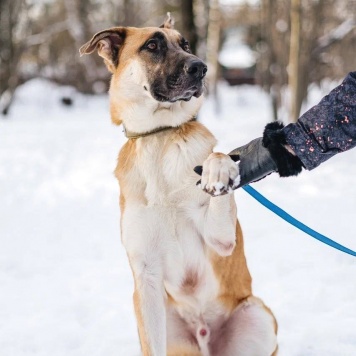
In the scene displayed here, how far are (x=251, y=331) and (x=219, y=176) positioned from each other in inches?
44.3

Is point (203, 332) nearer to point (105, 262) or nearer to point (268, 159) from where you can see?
point (268, 159)

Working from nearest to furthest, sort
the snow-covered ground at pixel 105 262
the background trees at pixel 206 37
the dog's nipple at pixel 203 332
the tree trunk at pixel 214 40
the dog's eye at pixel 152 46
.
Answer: the dog's nipple at pixel 203 332
the dog's eye at pixel 152 46
the snow-covered ground at pixel 105 262
the background trees at pixel 206 37
the tree trunk at pixel 214 40

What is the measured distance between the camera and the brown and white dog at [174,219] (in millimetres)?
2873

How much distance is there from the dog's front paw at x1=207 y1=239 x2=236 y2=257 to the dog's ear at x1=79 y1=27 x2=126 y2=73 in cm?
127

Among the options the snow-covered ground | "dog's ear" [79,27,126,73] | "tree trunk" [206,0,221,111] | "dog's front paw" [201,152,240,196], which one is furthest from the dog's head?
"tree trunk" [206,0,221,111]

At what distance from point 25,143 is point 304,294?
396 inches

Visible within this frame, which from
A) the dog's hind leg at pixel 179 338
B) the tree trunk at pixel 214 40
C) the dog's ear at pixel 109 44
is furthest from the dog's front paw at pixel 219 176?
the tree trunk at pixel 214 40

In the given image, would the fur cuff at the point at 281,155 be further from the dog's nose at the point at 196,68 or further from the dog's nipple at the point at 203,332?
the dog's nipple at the point at 203,332

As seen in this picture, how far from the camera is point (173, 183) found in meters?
2.90

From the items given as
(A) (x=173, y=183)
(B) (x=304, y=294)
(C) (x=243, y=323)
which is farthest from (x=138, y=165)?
(B) (x=304, y=294)

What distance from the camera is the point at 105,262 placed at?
5598 millimetres

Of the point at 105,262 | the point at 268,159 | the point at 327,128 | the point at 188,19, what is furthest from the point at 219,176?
the point at 188,19

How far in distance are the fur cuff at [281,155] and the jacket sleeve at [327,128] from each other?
0.07ft

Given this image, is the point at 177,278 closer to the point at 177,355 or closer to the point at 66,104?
the point at 177,355
